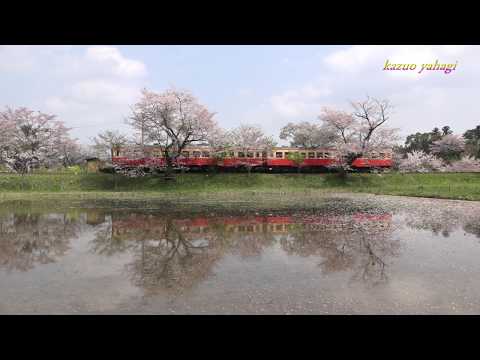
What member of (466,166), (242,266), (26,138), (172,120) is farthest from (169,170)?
(466,166)

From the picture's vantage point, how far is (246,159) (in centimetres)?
3259

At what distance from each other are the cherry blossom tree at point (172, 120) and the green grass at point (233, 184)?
2.92 meters

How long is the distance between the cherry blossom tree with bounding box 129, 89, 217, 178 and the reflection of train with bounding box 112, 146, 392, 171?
4.18ft

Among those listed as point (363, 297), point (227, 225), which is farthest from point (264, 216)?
point (363, 297)

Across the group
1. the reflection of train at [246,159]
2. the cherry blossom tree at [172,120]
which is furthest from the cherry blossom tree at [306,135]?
the cherry blossom tree at [172,120]

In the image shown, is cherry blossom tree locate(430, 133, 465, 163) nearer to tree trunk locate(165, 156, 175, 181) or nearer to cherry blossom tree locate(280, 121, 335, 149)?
cherry blossom tree locate(280, 121, 335, 149)

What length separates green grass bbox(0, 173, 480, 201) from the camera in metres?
26.7

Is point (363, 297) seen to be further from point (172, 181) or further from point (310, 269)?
point (172, 181)

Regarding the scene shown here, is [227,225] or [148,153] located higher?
[148,153]

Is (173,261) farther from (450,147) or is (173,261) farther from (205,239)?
(450,147)

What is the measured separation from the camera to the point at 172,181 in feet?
96.1

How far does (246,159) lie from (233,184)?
4.10 m

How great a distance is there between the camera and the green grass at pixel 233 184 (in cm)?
2669
